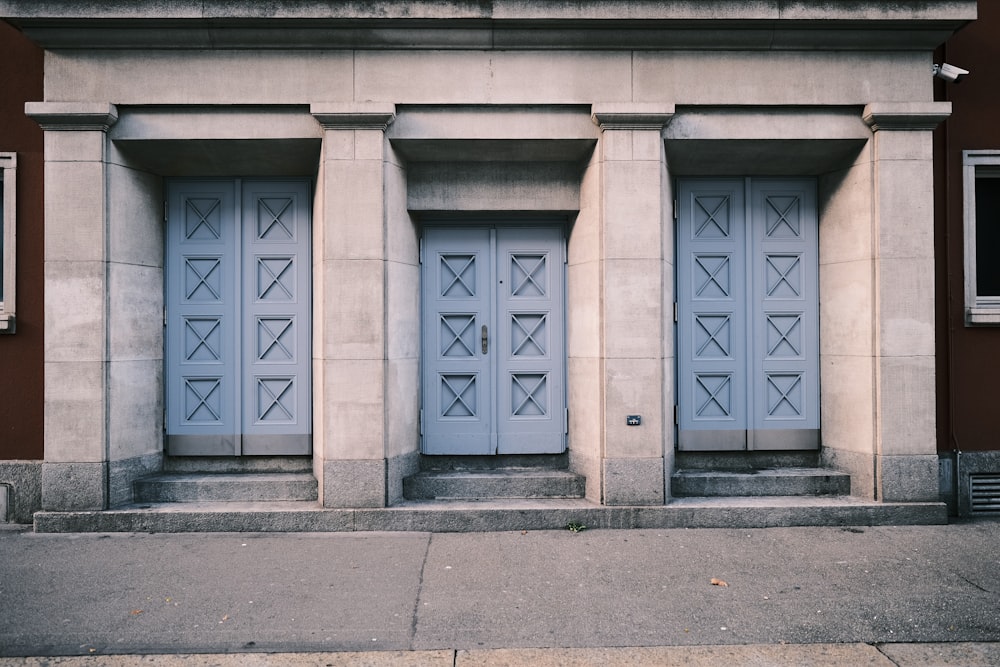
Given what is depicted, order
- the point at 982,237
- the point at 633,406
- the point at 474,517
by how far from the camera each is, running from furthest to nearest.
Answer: the point at 982,237 < the point at 633,406 < the point at 474,517

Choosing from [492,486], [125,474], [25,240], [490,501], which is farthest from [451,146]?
[125,474]

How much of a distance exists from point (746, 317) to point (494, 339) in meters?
3.28

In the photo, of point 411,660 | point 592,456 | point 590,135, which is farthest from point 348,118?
point 411,660

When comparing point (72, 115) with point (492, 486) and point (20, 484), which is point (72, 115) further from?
point (492, 486)

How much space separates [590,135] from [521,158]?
2.94 feet

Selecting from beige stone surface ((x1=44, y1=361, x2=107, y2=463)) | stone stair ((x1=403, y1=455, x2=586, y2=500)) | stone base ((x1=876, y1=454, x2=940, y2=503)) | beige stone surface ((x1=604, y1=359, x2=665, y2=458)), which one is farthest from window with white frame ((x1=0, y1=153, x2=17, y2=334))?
stone base ((x1=876, y1=454, x2=940, y2=503))

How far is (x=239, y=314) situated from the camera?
25.5 ft

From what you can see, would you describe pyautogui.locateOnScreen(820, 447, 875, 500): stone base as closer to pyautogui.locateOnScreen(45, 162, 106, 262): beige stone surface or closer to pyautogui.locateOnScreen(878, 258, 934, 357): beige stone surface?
pyautogui.locateOnScreen(878, 258, 934, 357): beige stone surface

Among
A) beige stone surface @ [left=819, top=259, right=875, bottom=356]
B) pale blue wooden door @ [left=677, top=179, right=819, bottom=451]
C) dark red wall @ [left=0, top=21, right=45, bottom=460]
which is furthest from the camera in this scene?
pale blue wooden door @ [left=677, top=179, right=819, bottom=451]

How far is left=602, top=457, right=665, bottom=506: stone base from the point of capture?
700cm

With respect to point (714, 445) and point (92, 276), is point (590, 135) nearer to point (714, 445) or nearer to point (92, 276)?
point (714, 445)

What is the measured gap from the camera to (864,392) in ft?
24.2

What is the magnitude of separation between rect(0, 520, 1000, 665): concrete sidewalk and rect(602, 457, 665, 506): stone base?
401 mm

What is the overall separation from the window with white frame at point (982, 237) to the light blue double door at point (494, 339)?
4.98 metres
